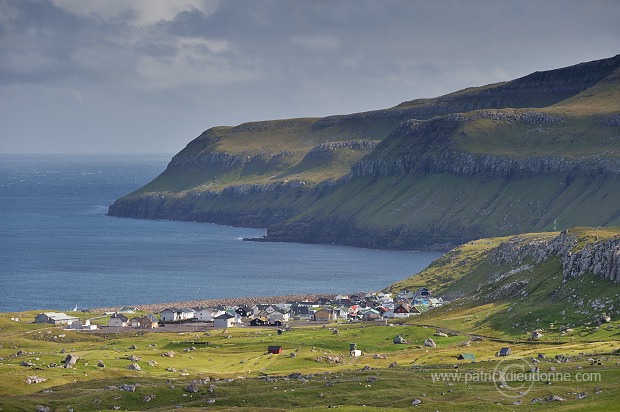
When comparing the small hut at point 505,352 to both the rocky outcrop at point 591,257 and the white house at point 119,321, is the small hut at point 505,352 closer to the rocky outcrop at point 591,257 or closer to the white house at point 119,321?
the rocky outcrop at point 591,257

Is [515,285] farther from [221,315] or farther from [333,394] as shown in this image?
[333,394]

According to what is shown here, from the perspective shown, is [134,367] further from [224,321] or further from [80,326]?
[224,321]

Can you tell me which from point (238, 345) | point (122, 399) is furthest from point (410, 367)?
point (238, 345)

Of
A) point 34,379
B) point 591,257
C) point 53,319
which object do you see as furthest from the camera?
point 53,319

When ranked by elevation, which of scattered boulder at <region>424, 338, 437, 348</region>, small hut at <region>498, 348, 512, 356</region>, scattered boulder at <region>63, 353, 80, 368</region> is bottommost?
scattered boulder at <region>424, 338, 437, 348</region>

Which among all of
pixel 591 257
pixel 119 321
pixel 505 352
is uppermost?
pixel 591 257

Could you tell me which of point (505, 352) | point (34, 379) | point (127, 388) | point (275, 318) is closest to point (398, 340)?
point (505, 352)

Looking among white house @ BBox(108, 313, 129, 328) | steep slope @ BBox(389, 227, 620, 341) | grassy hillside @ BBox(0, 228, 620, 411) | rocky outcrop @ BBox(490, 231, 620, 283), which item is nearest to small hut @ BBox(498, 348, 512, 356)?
grassy hillside @ BBox(0, 228, 620, 411)

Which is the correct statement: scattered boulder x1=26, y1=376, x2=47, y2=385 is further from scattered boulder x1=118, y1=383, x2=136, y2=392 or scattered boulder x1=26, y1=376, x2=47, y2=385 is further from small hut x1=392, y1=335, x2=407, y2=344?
small hut x1=392, y1=335, x2=407, y2=344

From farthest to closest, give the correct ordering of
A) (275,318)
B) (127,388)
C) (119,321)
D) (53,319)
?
(275,318)
(119,321)
(53,319)
(127,388)

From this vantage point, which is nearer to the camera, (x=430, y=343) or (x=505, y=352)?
(x=505, y=352)

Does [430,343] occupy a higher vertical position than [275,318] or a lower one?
higher
